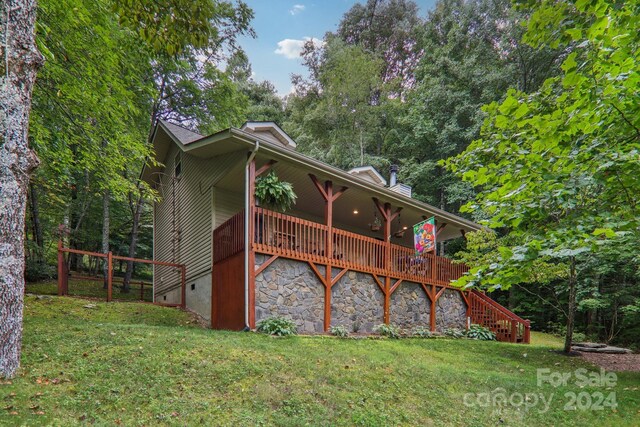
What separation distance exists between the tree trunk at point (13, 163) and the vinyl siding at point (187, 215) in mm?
4615

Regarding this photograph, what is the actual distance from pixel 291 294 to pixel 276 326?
93 centimetres

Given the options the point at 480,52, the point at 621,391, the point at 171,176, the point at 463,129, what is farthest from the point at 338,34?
the point at 621,391

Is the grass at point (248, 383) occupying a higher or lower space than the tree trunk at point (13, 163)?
lower

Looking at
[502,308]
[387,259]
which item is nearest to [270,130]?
[387,259]

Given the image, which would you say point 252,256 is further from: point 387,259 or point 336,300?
point 387,259

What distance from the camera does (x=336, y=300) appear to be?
8.96m

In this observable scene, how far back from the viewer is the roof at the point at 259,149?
7.75m

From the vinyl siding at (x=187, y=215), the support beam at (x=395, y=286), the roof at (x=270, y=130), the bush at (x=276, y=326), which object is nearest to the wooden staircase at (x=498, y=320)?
the support beam at (x=395, y=286)

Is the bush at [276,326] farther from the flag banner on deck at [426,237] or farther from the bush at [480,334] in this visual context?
the bush at [480,334]

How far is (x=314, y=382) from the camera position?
4.82 meters

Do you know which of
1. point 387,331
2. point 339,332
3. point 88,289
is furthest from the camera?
point 88,289

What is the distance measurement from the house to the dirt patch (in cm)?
234

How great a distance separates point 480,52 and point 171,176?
721 inches

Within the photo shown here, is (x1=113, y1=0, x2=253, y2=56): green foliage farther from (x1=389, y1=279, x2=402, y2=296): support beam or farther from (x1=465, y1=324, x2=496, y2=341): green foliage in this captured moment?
(x1=465, y1=324, x2=496, y2=341): green foliage
